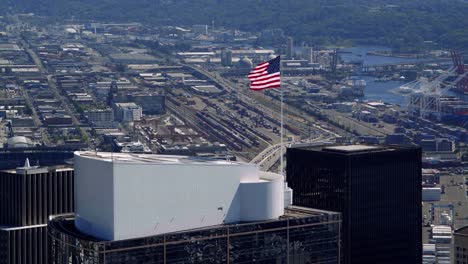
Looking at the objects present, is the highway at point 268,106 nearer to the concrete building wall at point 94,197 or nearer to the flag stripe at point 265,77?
the flag stripe at point 265,77

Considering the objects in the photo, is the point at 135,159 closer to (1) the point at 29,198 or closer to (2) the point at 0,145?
(1) the point at 29,198

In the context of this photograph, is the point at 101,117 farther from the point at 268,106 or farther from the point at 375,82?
the point at 375,82

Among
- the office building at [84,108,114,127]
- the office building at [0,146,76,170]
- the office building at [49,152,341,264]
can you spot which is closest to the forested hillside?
the office building at [84,108,114,127]

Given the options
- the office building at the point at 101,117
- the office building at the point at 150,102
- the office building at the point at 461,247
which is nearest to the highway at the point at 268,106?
the office building at the point at 150,102

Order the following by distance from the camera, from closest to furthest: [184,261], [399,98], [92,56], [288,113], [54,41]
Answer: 1. [184,261]
2. [288,113]
3. [399,98]
4. [92,56]
5. [54,41]

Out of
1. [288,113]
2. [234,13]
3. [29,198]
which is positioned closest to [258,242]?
[29,198]
